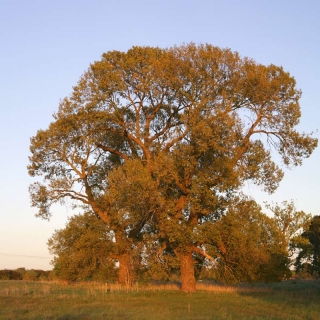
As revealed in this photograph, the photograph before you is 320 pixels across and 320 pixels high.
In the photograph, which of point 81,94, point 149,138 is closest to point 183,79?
point 149,138

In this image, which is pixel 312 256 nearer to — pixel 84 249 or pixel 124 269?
pixel 124 269

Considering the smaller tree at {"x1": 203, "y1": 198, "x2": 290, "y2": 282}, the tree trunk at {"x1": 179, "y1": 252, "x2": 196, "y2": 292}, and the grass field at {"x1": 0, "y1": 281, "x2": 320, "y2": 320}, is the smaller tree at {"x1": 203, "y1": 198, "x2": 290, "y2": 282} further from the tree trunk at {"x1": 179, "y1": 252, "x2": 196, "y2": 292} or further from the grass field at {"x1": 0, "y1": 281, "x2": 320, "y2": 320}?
the grass field at {"x1": 0, "y1": 281, "x2": 320, "y2": 320}

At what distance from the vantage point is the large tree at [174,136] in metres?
31.4

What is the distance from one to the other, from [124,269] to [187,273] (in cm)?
567

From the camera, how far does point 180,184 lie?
1282 inches

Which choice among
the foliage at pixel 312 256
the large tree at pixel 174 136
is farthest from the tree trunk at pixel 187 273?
the foliage at pixel 312 256

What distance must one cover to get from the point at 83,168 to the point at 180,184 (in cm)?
795

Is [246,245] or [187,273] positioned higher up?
[246,245]

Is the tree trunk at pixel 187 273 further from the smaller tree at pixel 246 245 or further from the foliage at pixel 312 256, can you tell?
the foliage at pixel 312 256

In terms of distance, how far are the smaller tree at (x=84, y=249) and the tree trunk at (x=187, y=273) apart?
6.09 m

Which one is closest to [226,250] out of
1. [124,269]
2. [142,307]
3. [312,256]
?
[124,269]

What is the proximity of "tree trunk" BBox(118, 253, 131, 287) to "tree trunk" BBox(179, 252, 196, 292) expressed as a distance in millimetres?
4625

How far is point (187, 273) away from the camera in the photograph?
33.8m

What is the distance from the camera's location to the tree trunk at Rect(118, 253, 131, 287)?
121ft
